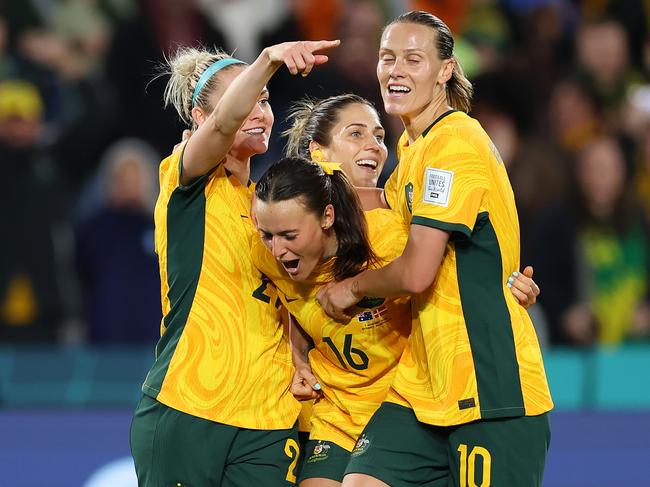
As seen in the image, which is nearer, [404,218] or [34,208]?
[404,218]

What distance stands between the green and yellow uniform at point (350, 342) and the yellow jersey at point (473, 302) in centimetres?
22

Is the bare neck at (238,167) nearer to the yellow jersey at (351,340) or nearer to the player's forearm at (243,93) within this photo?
the yellow jersey at (351,340)

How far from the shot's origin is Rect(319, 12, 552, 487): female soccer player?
140 inches

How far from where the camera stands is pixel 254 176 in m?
7.41

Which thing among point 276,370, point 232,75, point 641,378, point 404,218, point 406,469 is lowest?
point 641,378

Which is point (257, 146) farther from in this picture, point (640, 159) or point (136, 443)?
point (640, 159)

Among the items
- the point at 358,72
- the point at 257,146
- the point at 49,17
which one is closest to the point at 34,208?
the point at 49,17

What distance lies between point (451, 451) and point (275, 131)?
3.76m

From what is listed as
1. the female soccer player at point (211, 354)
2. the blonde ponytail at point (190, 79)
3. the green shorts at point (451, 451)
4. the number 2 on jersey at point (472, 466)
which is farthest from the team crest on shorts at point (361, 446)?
the blonde ponytail at point (190, 79)

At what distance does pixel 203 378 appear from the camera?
374 centimetres

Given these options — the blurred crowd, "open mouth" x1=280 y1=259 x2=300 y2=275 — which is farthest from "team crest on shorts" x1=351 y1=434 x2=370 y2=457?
the blurred crowd

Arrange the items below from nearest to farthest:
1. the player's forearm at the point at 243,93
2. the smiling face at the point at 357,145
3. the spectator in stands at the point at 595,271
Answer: the player's forearm at the point at 243,93
the smiling face at the point at 357,145
the spectator in stands at the point at 595,271

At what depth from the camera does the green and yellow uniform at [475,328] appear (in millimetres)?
3584

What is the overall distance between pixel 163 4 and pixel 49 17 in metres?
0.77
